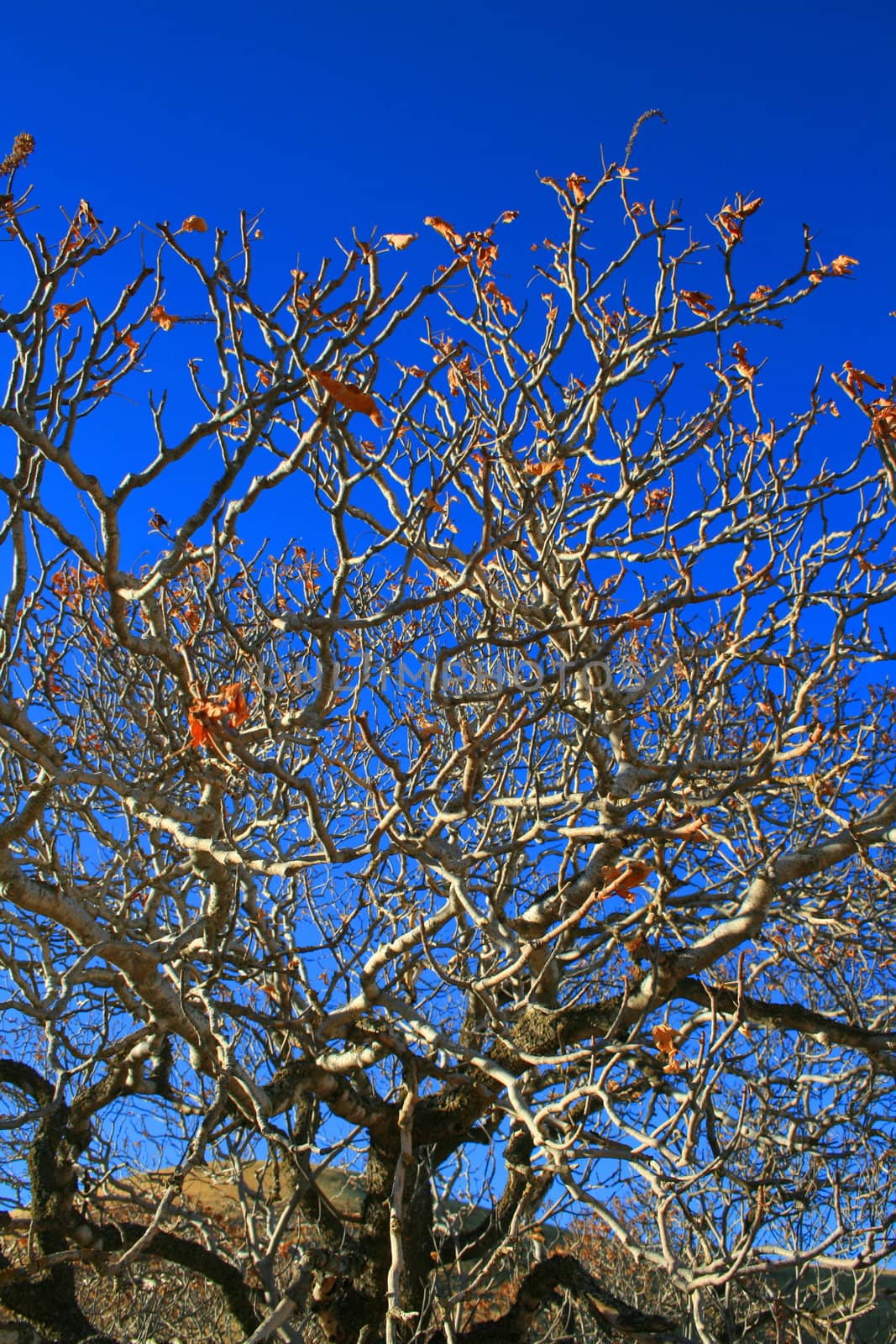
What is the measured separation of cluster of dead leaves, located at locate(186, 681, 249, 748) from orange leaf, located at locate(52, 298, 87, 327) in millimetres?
2084

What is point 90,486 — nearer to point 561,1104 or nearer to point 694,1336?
point 561,1104

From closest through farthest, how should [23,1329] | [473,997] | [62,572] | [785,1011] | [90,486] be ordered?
1. [90,486]
2. [23,1329]
3. [785,1011]
4. [473,997]
5. [62,572]

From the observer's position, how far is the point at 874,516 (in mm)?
5285

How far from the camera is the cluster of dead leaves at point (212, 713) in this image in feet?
10.2

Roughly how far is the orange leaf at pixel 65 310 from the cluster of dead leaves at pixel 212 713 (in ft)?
6.84

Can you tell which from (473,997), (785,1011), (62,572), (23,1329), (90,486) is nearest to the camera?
(90,486)

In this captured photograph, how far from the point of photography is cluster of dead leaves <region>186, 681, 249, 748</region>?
3098 millimetres

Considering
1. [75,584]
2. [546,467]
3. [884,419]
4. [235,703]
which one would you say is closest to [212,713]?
[235,703]

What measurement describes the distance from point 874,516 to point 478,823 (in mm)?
2982

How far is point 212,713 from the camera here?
3078 mm

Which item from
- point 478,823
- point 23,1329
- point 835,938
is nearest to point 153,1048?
point 23,1329

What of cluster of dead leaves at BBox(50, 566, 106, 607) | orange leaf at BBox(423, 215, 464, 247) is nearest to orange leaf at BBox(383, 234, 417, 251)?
orange leaf at BBox(423, 215, 464, 247)

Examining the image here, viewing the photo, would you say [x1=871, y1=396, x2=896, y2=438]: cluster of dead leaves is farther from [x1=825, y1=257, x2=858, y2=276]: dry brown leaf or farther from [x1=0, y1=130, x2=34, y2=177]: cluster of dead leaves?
[x1=0, y1=130, x2=34, y2=177]: cluster of dead leaves

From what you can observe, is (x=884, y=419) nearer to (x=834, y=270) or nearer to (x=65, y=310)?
(x=834, y=270)
